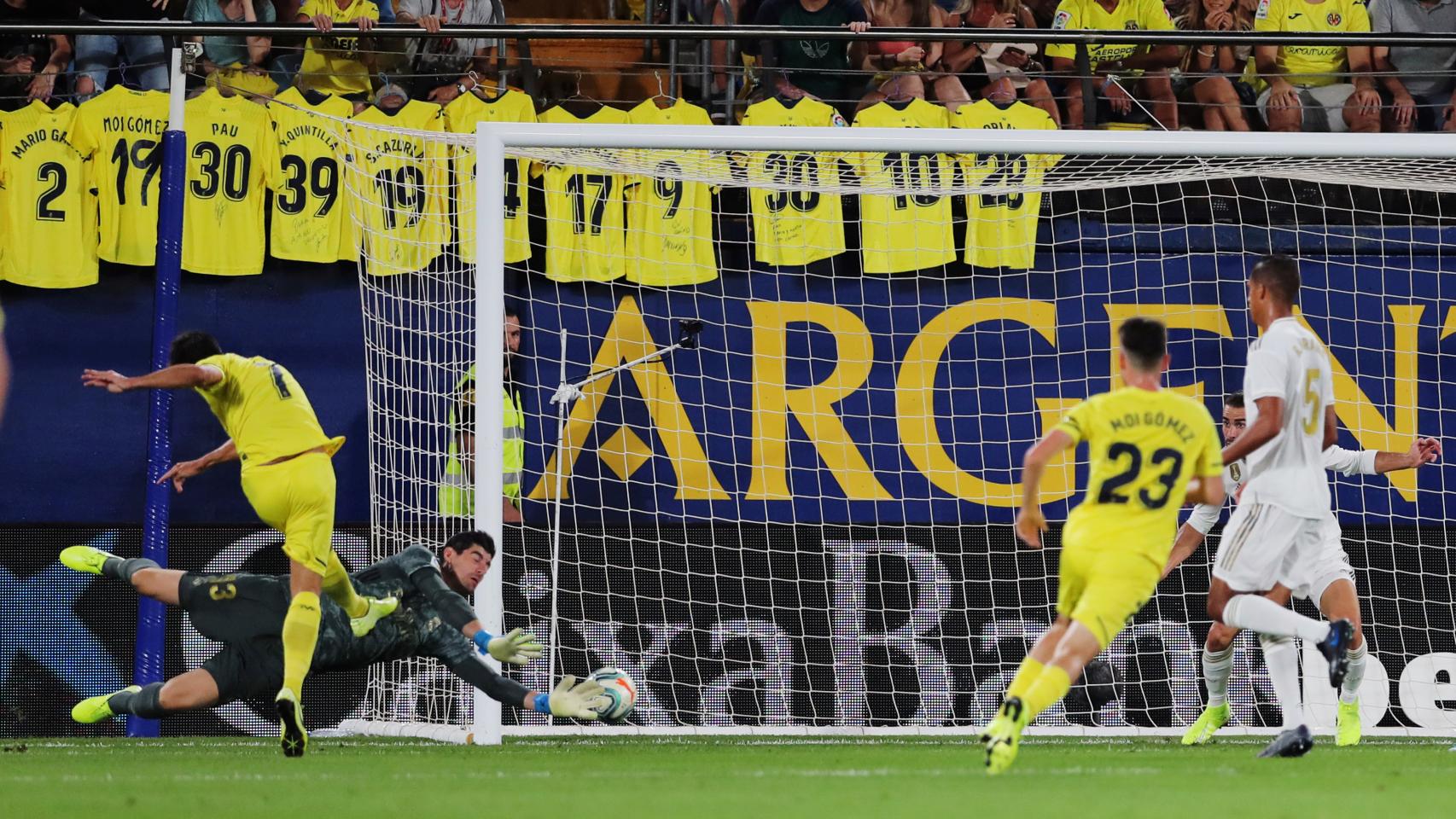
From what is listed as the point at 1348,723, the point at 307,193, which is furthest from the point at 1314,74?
the point at 307,193

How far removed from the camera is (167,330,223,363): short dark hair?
7.07m

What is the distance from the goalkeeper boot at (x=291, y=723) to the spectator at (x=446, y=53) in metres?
4.52

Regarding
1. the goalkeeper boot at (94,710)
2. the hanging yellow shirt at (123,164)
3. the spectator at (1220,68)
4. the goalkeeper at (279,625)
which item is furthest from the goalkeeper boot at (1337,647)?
the hanging yellow shirt at (123,164)

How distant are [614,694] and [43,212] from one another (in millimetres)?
4902

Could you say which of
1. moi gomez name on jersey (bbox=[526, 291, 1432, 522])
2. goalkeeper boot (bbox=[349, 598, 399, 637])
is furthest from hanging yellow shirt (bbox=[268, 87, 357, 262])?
goalkeeper boot (bbox=[349, 598, 399, 637])

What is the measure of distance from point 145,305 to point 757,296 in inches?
140

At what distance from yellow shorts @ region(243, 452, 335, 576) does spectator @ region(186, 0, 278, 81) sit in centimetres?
386

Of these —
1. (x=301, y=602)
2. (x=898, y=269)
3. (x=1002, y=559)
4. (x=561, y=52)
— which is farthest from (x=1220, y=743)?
(x=561, y=52)

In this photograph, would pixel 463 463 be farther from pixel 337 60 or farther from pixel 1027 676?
pixel 1027 676

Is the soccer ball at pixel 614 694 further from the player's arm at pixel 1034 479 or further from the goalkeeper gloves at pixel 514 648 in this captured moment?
the player's arm at pixel 1034 479

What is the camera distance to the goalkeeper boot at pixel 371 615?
7.48 metres

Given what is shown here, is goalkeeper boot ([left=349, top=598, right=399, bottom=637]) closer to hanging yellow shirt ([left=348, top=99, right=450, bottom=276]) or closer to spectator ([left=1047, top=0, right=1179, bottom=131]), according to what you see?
hanging yellow shirt ([left=348, top=99, right=450, bottom=276])

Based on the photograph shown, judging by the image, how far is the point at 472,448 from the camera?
9508mm

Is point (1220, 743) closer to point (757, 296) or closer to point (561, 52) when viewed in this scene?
point (757, 296)
